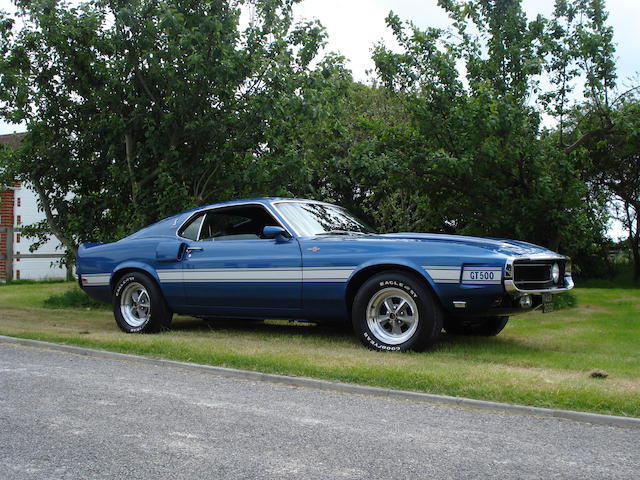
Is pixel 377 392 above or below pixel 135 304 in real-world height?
below

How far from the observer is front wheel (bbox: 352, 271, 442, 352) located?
7.05 m

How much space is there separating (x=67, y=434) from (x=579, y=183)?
33.2ft

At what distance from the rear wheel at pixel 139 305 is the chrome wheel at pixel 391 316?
9.92 ft

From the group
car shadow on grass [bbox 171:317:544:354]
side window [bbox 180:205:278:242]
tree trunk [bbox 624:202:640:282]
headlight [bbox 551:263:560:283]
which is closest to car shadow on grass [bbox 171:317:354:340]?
car shadow on grass [bbox 171:317:544:354]

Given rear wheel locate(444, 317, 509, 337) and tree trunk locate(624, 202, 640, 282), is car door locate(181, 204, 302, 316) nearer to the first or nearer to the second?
rear wheel locate(444, 317, 509, 337)

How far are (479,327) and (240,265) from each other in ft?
10.1

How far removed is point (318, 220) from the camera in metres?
8.48

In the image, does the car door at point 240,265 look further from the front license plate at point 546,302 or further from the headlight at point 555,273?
the headlight at point 555,273

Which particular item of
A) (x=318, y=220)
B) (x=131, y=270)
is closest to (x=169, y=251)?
(x=131, y=270)

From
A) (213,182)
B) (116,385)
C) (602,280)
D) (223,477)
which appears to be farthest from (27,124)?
(602,280)

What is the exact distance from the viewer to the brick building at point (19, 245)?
20625 millimetres

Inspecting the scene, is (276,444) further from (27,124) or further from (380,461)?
(27,124)

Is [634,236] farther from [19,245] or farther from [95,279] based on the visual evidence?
[19,245]

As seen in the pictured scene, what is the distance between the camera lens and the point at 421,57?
13219mm
